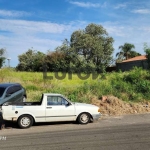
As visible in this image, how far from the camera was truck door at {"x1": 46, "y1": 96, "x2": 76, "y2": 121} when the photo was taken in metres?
10.6

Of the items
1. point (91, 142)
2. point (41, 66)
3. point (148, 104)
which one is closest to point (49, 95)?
point (91, 142)

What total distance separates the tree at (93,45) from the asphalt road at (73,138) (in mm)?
39059

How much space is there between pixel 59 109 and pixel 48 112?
50 cm

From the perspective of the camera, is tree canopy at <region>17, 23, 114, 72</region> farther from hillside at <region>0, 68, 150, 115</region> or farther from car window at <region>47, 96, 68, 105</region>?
car window at <region>47, 96, 68, 105</region>

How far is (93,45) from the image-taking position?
163 feet

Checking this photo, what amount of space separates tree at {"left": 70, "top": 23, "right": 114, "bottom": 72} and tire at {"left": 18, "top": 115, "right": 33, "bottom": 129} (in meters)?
38.6

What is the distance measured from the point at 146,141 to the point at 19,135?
447 cm

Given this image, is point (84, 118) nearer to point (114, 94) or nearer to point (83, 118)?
point (83, 118)

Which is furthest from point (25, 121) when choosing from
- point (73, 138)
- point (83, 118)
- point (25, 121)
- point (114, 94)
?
point (114, 94)

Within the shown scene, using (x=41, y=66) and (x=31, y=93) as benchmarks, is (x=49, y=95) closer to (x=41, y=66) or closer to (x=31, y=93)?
(x=31, y=93)

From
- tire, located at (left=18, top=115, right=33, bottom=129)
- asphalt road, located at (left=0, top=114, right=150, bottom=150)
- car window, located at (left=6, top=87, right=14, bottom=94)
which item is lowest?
asphalt road, located at (left=0, top=114, right=150, bottom=150)

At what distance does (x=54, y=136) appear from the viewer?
845 centimetres

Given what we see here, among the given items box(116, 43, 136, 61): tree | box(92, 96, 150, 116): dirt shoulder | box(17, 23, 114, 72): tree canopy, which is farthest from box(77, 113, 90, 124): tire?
box(116, 43, 136, 61): tree

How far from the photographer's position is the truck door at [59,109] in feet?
34.9
